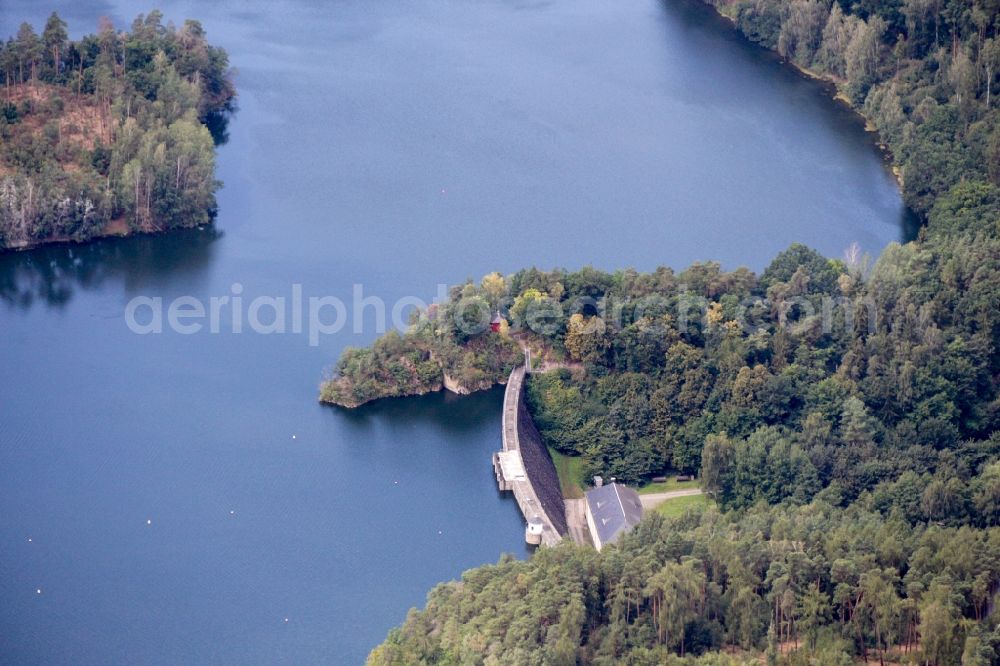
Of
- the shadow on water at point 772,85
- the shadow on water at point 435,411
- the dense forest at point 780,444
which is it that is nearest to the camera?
the dense forest at point 780,444

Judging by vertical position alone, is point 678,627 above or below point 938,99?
below

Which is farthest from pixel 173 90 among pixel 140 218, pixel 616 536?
pixel 616 536

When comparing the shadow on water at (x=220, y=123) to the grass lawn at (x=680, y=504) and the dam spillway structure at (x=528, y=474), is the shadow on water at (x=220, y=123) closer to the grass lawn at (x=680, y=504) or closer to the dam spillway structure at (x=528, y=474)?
the dam spillway structure at (x=528, y=474)

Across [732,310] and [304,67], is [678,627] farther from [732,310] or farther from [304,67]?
[304,67]

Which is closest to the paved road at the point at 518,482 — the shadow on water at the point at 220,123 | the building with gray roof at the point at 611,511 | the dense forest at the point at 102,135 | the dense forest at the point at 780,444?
the dense forest at the point at 780,444

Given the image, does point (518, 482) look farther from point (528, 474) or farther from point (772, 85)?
point (772, 85)

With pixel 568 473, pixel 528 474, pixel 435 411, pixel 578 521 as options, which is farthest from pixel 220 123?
pixel 578 521
